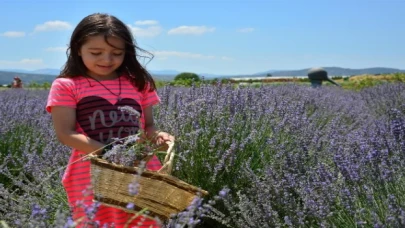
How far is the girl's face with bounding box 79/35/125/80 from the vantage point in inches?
85.1

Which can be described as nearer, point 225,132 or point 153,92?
point 153,92

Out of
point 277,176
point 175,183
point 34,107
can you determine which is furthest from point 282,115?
point 34,107

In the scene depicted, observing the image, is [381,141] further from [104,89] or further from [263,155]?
[104,89]

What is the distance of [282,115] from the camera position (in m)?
3.75

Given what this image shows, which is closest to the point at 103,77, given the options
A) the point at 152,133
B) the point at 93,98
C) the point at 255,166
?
the point at 93,98

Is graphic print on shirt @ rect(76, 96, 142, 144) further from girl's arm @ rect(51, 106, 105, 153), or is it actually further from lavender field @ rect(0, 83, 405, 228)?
lavender field @ rect(0, 83, 405, 228)

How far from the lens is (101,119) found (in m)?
Answer: 2.19

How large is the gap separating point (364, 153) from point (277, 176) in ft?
1.32

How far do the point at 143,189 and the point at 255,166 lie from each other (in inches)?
64.9

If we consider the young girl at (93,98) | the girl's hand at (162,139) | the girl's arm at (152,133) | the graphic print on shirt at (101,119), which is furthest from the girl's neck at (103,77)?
the girl's hand at (162,139)

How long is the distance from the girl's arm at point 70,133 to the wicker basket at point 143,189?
223 millimetres

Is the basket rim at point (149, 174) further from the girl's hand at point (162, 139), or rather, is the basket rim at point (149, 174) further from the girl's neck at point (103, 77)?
the girl's neck at point (103, 77)

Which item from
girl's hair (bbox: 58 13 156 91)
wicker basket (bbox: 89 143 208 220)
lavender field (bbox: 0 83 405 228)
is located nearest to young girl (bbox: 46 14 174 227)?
girl's hair (bbox: 58 13 156 91)

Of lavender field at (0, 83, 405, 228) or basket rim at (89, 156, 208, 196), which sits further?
lavender field at (0, 83, 405, 228)
